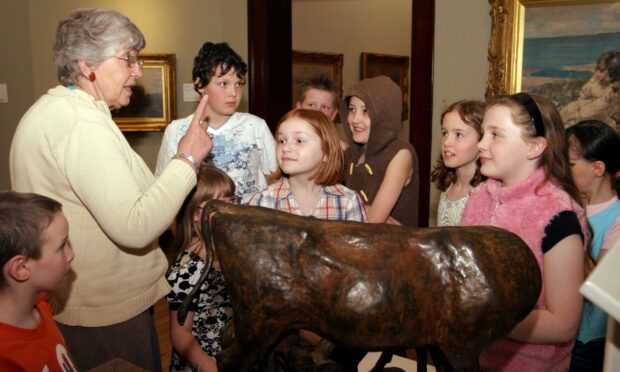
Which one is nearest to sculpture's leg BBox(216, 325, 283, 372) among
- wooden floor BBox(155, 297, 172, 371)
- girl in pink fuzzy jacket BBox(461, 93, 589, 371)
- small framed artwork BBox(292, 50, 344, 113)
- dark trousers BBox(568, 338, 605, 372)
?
girl in pink fuzzy jacket BBox(461, 93, 589, 371)

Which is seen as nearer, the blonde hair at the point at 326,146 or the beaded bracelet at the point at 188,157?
the beaded bracelet at the point at 188,157

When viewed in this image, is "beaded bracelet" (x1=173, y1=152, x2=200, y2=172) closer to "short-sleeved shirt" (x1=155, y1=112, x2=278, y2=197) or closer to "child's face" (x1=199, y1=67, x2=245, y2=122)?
"short-sleeved shirt" (x1=155, y1=112, x2=278, y2=197)

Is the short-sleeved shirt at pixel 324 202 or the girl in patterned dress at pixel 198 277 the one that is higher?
the short-sleeved shirt at pixel 324 202

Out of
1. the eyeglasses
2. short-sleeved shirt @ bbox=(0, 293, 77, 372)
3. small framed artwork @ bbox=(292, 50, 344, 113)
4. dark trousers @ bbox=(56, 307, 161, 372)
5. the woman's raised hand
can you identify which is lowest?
dark trousers @ bbox=(56, 307, 161, 372)

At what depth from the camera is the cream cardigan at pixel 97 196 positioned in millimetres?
1633

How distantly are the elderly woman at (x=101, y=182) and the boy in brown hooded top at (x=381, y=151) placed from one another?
102 centimetres

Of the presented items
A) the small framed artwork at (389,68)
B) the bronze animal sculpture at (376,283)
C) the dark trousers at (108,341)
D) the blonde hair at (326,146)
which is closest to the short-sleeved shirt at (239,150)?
the blonde hair at (326,146)

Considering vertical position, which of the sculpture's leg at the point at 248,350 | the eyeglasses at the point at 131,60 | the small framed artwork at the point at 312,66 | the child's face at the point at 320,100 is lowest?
the sculpture's leg at the point at 248,350

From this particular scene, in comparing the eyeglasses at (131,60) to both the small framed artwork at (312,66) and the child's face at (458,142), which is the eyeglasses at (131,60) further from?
the small framed artwork at (312,66)

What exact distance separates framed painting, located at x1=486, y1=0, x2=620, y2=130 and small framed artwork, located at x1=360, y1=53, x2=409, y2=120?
3402 millimetres

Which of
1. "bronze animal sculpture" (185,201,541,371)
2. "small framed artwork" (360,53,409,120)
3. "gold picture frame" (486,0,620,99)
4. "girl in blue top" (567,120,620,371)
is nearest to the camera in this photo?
"bronze animal sculpture" (185,201,541,371)

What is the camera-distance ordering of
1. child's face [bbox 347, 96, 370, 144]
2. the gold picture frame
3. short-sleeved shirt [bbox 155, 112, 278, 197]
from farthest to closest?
the gold picture frame → short-sleeved shirt [bbox 155, 112, 278, 197] → child's face [bbox 347, 96, 370, 144]

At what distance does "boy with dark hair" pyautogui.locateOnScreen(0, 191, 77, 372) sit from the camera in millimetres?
1515

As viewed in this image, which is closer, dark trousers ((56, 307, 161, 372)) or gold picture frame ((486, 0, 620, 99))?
dark trousers ((56, 307, 161, 372))
